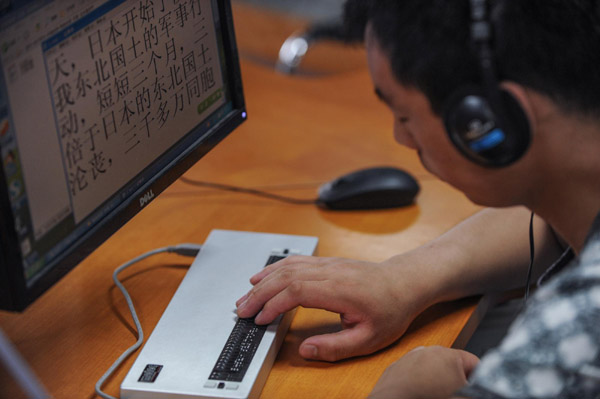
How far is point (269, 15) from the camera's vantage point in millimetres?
3410

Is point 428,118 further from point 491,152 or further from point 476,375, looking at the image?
point 476,375

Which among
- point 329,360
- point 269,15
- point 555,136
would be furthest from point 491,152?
point 269,15

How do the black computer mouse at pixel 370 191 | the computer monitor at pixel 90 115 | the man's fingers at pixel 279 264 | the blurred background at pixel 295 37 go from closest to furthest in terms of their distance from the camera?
the computer monitor at pixel 90 115 < the man's fingers at pixel 279 264 < the black computer mouse at pixel 370 191 < the blurred background at pixel 295 37

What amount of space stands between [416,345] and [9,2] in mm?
563

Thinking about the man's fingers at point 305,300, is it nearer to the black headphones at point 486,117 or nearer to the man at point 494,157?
the man at point 494,157

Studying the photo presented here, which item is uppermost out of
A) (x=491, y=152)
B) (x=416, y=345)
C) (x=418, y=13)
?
(x=418, y=13)

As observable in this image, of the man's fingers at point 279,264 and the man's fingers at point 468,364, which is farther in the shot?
the man's fingers at point 279,264

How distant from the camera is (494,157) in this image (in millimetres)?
736

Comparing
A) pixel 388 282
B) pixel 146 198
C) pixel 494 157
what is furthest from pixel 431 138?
pixel 146 198

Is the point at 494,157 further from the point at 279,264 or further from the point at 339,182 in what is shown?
the point at 339,182

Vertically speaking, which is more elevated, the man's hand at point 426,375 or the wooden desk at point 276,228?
the man's hand at point 426,375

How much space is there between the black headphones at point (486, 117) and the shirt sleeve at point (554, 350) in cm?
13

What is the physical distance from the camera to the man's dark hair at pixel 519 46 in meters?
0.69

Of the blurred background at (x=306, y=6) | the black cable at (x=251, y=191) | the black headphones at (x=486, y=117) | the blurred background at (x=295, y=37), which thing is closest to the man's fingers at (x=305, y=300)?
the black headphones at (x=486, y=117)
